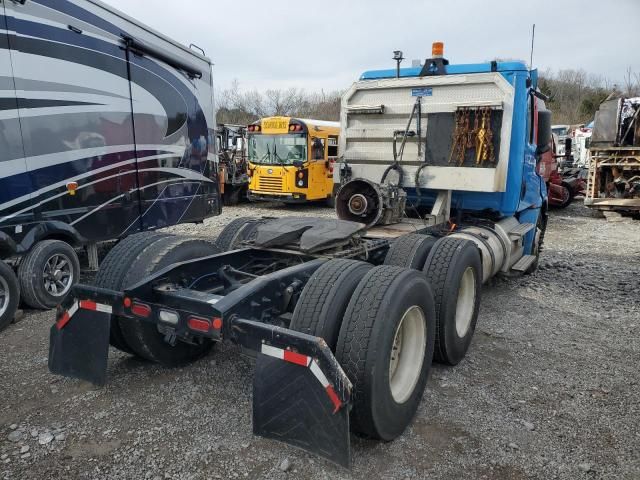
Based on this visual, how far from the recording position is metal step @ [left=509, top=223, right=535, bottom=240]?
602cm

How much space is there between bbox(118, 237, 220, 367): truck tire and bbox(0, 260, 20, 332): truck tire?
2011 millimetres

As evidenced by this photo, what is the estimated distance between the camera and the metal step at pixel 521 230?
6020mm

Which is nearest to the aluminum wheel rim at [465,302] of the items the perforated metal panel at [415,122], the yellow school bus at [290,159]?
the perforated metal panel at [415,122]

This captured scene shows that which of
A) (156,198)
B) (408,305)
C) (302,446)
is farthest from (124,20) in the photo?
(302,446)

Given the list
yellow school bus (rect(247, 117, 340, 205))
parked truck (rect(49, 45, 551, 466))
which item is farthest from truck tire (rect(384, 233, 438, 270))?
yellow school bus (rect(247, 117, 340, 205))

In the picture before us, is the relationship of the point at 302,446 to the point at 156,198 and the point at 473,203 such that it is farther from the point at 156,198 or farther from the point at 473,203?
the point at 156,198

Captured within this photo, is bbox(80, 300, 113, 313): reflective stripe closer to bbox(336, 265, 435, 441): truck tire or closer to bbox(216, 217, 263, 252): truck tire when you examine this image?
bbox(336, 265, 435, 441): truck tire

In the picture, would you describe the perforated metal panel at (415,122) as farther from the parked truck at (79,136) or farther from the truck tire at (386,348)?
the truck tire at (386,348)

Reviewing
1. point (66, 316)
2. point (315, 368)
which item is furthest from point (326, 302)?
point (66, 316)

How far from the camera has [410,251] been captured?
163 inches

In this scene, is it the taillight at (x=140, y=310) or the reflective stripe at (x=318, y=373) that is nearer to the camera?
the reflective stripe at (x=318, y=373)

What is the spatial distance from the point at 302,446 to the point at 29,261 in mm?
3928

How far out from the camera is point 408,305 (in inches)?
113

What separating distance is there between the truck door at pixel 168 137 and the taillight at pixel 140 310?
13.5 feet
